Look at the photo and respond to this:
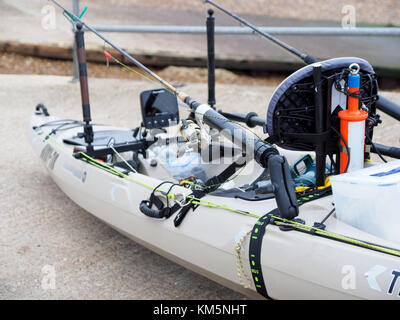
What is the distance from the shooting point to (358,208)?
2.48 metres

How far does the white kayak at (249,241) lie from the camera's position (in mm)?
2330

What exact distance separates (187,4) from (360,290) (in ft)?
42.2

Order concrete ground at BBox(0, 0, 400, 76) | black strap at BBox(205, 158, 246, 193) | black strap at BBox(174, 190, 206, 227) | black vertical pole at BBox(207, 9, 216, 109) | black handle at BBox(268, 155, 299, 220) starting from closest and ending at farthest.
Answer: black handle at BBox(268, 155, 299, 220) < black strap at BBox(174, 190, 206, 227) < black strap at BBox(205, 158, 246, 193) < black vertical pole at BBox(207, 9, 216, 109) < concrete ground at BBox(0, 0, 400, 76)

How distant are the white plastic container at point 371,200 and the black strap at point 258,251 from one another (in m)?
0.33

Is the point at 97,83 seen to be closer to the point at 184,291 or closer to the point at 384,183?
the point at 184,291

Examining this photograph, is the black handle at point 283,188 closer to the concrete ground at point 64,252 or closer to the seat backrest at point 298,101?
the seat backrest at point 298,101

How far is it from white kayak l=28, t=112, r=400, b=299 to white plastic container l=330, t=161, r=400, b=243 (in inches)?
1.8

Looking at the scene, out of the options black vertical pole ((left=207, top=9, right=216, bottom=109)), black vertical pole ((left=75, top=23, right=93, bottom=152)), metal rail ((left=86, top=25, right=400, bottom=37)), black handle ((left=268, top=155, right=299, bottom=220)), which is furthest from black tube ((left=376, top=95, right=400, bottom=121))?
metal rail ((left=86, top=25, right=400, bottom=37))

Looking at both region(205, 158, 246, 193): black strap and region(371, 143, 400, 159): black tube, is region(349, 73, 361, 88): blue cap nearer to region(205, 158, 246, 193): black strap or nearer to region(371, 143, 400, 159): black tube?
region(371, 143, 400, 159): black tube

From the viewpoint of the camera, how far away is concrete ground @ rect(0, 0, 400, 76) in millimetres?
10398

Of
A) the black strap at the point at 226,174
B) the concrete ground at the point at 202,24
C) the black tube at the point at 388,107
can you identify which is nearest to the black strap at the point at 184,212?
the black strap at the point at 226,174

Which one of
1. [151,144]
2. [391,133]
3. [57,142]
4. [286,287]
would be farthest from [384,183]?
[391,133]
